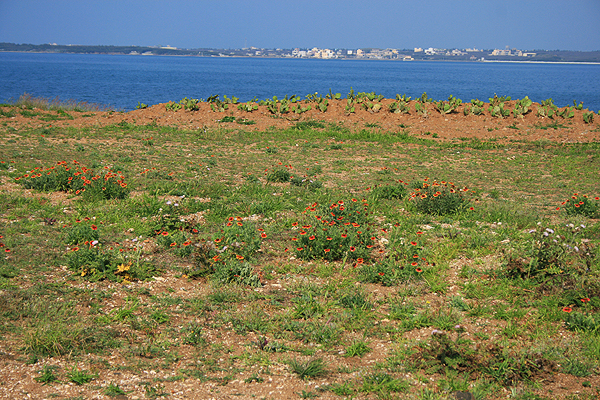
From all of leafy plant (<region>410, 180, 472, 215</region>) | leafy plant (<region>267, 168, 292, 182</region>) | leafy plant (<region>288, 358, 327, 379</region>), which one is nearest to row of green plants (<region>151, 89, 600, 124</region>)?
leafy plant (<region>267, 168, 292, 182</region>)

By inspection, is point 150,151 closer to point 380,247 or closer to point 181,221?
point 181,221

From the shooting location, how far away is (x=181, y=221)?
7.35 meters

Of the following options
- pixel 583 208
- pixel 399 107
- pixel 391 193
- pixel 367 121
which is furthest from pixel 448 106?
pixel 583 208

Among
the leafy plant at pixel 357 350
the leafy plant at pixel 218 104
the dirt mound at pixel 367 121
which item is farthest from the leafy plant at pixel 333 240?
the leafy plant at pixel 218 104

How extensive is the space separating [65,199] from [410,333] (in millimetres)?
6591

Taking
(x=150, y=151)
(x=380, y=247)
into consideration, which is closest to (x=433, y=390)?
(x=380, y=247)

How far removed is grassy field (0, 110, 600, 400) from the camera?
4137mm

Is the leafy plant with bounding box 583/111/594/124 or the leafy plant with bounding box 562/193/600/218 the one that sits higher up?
the leafy plant with bounding box 583/111/594/124

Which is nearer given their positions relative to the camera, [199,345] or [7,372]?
[7,372]

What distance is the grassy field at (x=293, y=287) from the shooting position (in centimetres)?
414

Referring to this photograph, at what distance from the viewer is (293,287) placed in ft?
19.3

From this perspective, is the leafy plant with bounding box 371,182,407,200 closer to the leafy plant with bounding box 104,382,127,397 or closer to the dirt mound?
the leafy plant with bounding box 104,382,127,397

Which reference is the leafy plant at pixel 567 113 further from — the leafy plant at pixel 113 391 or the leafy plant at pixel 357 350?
the leafy plant at pixel 113 391

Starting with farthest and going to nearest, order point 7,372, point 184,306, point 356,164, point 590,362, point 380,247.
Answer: point 356,164 < point 380,247 < point 184,306 < point 590,362 < point 7,372
